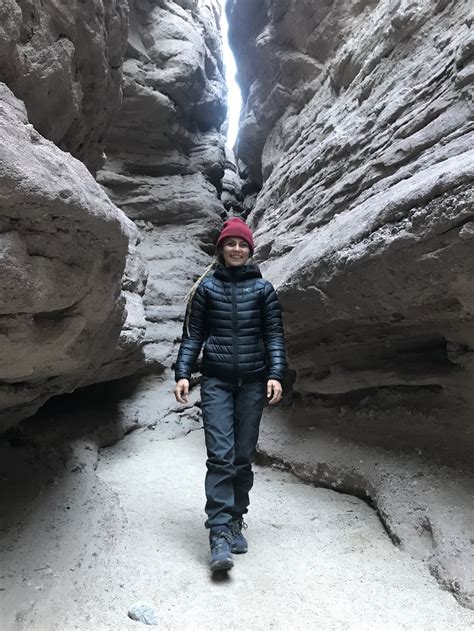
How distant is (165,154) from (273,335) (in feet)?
31.3

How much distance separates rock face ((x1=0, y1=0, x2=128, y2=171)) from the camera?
9.72 feet

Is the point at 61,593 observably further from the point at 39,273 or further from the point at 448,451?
the point at 448,451

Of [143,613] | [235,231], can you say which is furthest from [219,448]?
[235,231]

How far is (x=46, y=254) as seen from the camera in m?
2.59

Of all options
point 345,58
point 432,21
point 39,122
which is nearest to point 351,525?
point 39,122

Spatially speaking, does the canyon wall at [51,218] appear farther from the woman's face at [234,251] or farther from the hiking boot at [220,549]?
the hiking boot at [220,549]

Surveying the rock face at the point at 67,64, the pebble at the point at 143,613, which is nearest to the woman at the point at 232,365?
the pebble at the point at 143,613

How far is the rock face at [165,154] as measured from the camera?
10.6 meters

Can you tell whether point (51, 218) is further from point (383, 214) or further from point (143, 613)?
point (383, 214)

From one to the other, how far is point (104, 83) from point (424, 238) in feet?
11.6

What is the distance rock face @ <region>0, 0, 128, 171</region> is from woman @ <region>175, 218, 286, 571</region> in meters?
1.69

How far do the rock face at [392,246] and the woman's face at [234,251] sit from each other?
2.78ft

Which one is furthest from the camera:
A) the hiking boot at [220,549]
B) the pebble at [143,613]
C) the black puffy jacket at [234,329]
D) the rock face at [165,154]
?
the rock face at [165,154]

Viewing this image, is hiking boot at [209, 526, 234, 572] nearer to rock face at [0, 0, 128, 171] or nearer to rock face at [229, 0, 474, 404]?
rock face at [229, 0, 474, 404]
